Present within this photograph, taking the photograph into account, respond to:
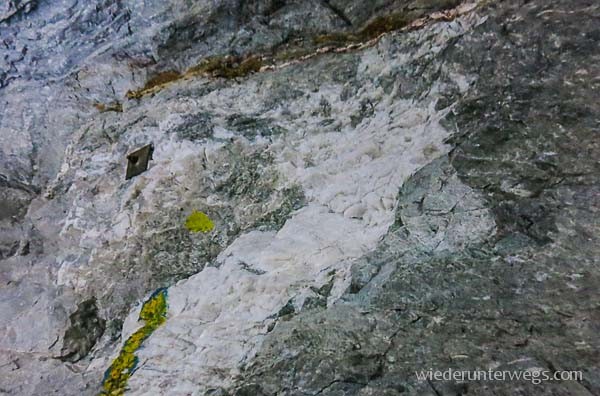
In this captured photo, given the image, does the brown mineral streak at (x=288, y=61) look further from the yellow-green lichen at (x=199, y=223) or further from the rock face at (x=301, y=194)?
the yellow-green lichen at (x=199, y=223)

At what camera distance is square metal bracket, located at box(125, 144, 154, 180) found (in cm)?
257

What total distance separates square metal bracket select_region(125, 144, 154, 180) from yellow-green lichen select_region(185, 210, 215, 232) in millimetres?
358

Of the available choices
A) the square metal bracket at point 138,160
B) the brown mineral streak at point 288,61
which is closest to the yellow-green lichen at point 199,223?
the square metal bracket at point 138,160

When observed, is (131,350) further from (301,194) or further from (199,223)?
(301,194)

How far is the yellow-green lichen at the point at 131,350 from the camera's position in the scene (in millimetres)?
2705

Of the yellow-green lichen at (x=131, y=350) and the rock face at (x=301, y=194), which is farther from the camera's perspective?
the yellow-green lichen at (x=131, y=350)

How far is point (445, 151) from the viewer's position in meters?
2.42

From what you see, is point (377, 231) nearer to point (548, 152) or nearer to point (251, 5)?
point (548, 152)

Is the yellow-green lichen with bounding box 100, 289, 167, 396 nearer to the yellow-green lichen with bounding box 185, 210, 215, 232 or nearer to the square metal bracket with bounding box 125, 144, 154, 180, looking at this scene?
the yellow-green lichen with bounding box 185, 210, 215, 232

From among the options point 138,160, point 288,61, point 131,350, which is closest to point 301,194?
point 288,61

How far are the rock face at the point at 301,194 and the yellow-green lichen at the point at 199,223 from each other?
2.0 inches

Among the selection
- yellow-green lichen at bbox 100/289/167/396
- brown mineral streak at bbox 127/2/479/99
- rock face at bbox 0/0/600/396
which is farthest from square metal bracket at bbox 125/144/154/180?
yellow-green lichen at bbox 100/289/167/396

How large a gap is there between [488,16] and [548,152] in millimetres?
689

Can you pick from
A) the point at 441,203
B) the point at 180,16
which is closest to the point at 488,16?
the point at 441,203
